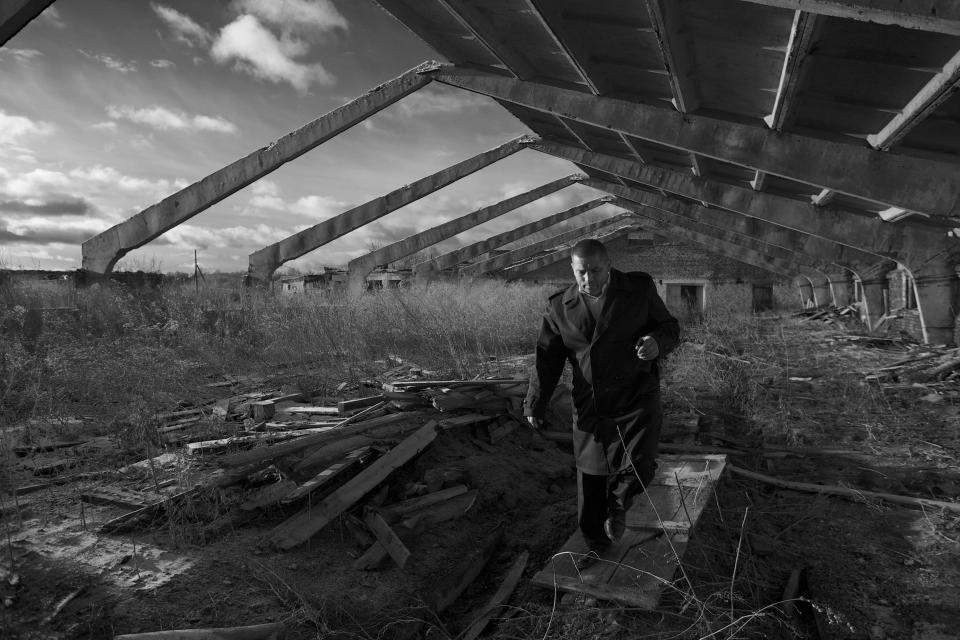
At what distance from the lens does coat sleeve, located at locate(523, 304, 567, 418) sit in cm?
380

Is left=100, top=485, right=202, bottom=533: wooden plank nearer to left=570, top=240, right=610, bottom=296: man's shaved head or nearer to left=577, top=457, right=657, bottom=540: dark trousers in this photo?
Result: left=577, top=457, right=657, bottom=540: dark trousers

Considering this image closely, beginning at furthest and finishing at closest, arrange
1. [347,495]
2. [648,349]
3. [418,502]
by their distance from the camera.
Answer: [418,502] < [347,495] < [648,349]

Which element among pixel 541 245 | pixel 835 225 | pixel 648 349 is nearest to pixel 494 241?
pixel 541 245

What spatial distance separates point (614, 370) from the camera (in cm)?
354

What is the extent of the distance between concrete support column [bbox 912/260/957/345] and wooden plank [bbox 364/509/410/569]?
1147 cm

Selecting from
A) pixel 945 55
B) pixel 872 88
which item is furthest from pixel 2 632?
pixel 872 88

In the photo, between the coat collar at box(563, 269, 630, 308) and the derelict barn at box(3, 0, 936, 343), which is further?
the derelict barn at box(3, 0, 936, 343)

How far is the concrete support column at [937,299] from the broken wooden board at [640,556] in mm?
9100

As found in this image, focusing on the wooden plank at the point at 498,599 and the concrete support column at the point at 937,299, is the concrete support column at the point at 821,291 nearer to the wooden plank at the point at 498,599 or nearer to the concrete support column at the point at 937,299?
the concrete support column at the point at 937,299

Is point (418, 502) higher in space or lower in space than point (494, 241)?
lower

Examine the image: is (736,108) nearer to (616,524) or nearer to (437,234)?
(616,524)

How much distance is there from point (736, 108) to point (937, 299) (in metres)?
7.20

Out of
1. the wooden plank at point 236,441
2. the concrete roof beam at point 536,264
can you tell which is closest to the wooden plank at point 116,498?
the wooden plank at point 236,441

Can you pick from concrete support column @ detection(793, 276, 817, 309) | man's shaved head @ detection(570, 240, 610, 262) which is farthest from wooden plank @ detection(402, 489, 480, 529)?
concrete support column @ detection(793, 276, 817, 309)
